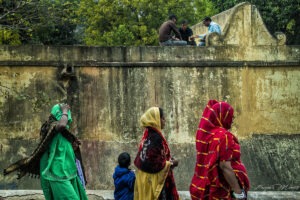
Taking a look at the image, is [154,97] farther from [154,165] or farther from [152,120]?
[154,165]

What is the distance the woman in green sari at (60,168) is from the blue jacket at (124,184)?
42 centimetres

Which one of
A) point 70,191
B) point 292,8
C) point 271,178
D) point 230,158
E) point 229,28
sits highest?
point 292,8

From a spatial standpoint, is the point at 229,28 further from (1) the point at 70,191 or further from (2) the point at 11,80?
(1) the point at 70,191

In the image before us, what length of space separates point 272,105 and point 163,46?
2446 mm

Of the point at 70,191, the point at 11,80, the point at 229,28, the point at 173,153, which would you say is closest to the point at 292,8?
the point at 229,28

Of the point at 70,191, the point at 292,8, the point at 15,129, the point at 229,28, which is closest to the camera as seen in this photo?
the point at 70,191

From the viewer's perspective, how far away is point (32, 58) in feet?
33.1

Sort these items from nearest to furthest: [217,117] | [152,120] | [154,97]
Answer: [217,117] → [152,120] → [154,97]

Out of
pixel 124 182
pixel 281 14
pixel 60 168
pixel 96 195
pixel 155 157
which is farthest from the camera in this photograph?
pixel 281 14

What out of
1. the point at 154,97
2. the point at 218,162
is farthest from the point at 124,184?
the point at 154,97

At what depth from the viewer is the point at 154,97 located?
34.3ft

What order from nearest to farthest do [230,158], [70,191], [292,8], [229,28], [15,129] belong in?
[230,158] → [70,191] → [15,129] → [229,28] → [292,8]

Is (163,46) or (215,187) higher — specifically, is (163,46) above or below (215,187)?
above

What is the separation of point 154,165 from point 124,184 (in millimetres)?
641
